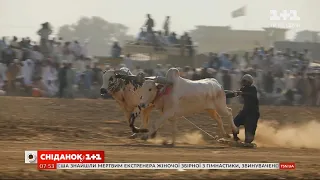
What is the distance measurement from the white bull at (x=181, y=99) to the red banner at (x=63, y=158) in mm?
3802

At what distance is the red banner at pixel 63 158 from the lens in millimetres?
10789

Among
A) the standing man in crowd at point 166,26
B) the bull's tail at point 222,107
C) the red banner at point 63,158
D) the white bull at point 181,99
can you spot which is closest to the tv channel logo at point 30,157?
the red banner at point 63,158

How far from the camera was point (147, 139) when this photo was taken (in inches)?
622

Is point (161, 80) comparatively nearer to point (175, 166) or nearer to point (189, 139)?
point (189, 139)

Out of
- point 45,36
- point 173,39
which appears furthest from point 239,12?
point 45,36

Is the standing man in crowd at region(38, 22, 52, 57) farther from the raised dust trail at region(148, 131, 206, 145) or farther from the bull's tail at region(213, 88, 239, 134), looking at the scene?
the bull's tail at region(213, 88, 239, 134)

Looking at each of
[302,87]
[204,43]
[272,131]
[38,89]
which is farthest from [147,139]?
[204,43]

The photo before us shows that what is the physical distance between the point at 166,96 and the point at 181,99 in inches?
15.7

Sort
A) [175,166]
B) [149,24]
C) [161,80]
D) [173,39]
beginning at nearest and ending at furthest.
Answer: [175,166] → [161,80] → [149,24] → [173,39]

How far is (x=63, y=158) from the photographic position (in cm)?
1113

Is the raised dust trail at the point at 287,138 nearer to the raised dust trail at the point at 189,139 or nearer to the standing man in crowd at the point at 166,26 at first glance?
the raised dust trail at the point at 189,139

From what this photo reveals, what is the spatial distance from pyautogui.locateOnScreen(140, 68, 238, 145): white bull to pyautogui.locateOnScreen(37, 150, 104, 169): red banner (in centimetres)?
380

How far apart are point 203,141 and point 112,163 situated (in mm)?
6391

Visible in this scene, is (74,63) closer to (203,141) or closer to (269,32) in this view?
(203,141)
